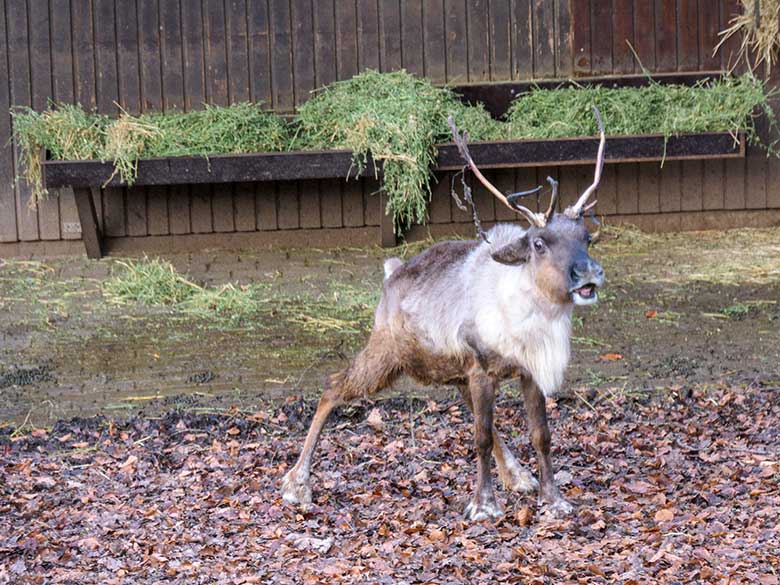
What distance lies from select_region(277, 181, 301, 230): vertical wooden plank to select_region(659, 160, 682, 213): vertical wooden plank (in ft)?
10.2

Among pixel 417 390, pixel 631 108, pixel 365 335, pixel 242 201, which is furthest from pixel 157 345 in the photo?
pixel 631 108

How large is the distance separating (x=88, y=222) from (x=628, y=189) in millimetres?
4526

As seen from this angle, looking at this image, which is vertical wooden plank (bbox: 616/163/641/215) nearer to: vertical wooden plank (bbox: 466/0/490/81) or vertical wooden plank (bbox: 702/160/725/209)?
vertical wooden plank (bbox: 702/160/725/209)

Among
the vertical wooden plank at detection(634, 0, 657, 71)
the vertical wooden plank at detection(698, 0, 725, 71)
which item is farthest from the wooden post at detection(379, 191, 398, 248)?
the vertical wooden plank at detection(698, 0, 725, 71)

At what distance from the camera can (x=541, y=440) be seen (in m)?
5.18

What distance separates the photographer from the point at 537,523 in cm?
502

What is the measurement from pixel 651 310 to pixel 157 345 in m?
3.23

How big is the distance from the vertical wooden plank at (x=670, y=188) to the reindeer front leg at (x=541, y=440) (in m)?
6.10

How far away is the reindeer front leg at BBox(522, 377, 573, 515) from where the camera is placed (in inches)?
203

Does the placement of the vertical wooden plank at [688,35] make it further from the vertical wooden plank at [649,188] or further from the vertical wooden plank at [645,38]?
the vertical wooden plank at [649,188]

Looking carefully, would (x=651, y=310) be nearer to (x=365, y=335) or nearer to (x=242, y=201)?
(x=365, y=335)

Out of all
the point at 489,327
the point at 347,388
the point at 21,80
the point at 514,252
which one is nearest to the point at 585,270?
the point at 514,252

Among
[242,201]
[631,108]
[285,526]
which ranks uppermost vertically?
[631,108]

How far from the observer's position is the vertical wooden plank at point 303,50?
10.5m
